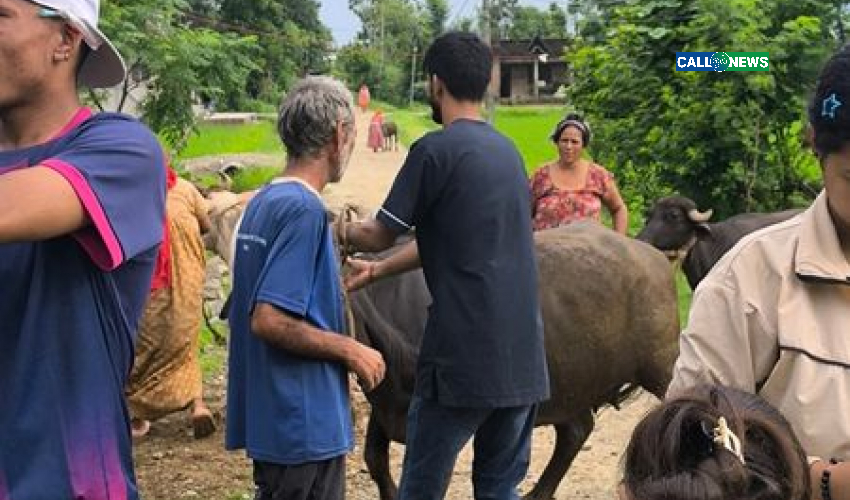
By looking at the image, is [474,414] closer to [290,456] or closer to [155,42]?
[290,456]

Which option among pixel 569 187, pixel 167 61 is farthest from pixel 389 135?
pixel 569 187

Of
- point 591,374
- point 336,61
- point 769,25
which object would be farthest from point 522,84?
point 591,374

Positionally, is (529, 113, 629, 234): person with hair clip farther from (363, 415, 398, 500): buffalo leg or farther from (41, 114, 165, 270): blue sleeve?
(41, 114, 165, 270): blue sleeve

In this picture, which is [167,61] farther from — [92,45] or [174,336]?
[92,45]

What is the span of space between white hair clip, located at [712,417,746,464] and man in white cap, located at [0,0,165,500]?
985mm

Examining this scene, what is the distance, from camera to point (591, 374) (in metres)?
5.86

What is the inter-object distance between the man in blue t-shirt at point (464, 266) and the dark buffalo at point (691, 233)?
177 inches

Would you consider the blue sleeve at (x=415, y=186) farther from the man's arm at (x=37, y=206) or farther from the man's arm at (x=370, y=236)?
the man's arm at (x=37, y=206)

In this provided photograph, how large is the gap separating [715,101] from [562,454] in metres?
5.44

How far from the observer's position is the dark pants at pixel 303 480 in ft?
11.2

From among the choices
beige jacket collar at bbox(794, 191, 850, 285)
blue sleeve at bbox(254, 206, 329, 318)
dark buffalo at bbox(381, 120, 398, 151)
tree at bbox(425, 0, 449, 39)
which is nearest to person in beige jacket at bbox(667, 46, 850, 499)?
beige jacket collar at bbox(794, 191, 850, 285)

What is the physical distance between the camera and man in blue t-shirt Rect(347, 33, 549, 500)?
3949 millimetres

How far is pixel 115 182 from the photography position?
1.99 metres

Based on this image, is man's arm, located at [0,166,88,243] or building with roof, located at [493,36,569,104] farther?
building with roof, located at [493,36,569,104]
